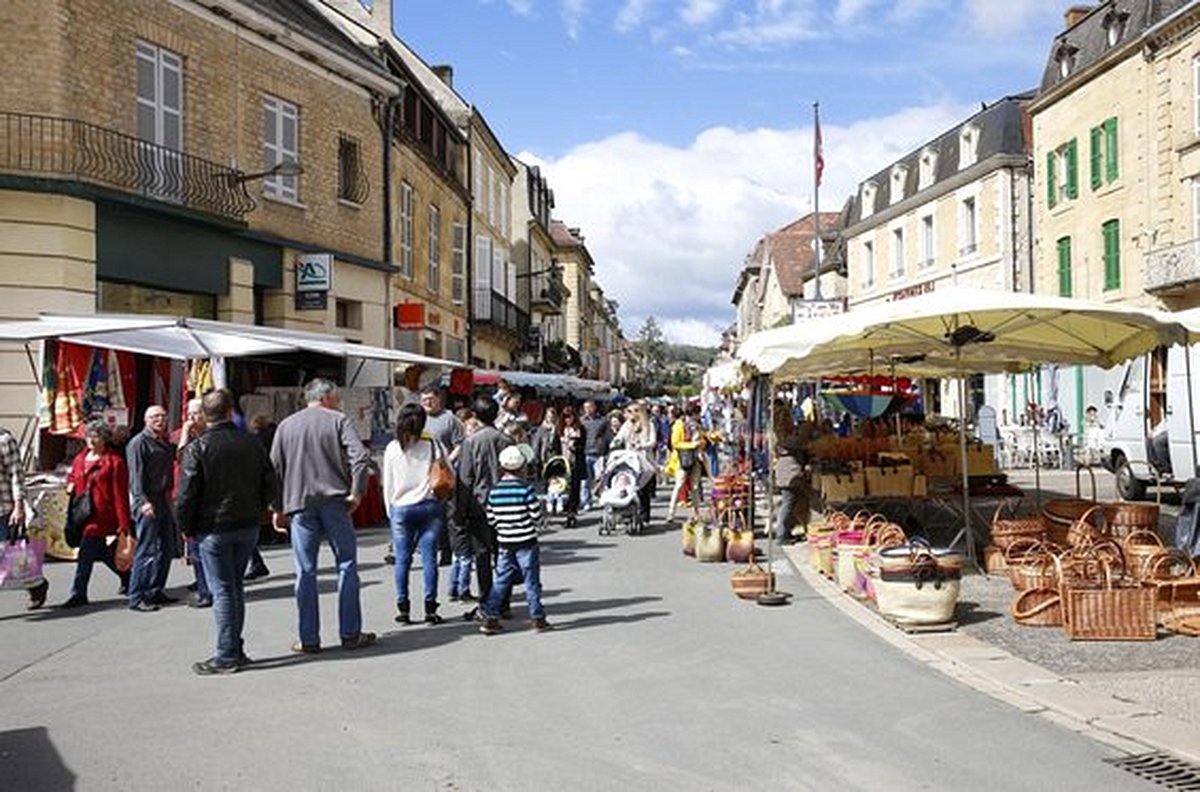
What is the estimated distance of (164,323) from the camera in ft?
40.4

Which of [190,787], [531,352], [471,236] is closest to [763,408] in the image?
[190,787]

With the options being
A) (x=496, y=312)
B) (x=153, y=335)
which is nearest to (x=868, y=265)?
(x=496, y=312)

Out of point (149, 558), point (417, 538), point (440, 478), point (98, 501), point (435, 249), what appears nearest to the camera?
point (440, 478)

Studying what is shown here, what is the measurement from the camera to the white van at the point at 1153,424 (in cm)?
1570

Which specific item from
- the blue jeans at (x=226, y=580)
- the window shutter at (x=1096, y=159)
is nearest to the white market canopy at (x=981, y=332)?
the blue jeans at (x=226, y=580)

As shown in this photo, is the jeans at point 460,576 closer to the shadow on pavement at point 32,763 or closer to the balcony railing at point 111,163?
the shadow on pavement at point 32,763

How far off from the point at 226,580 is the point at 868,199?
4463 centimetres

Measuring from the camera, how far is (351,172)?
2241 centimetres

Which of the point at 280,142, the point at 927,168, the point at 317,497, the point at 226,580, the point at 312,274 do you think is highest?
the point at 927,168

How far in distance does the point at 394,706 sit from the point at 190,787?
1480 millimetres

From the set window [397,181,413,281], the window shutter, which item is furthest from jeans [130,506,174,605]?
the window shutter

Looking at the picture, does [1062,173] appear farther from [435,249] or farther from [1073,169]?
[435,249]

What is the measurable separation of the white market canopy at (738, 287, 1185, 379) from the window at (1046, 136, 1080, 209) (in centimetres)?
2136

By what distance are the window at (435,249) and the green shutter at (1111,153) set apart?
18.1m
